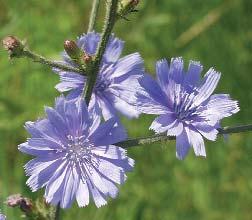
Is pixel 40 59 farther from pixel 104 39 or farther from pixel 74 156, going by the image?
pixel 74 156

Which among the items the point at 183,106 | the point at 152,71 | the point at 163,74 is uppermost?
the point at 152,71

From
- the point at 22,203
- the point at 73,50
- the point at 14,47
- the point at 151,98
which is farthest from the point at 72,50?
the point at 22,203

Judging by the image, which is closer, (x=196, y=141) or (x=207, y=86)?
(x=196, y=141)

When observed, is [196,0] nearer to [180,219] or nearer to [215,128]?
[180,219]

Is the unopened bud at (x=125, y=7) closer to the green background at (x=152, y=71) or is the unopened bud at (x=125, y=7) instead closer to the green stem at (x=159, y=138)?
the green stem at (x=159, y=138)

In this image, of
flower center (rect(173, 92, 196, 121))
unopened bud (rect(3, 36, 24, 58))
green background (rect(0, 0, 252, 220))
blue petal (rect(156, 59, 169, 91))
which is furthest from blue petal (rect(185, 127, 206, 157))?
green background (rect(0, 0, 252, 220))

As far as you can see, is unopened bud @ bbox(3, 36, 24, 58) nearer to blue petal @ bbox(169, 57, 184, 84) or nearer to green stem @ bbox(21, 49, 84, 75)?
green stem @ bbox(21, 49, 84, 75)

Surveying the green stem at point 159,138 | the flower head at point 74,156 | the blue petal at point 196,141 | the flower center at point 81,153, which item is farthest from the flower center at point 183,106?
the flower center at point 81,153


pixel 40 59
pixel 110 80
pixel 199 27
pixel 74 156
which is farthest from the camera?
pixel 199 27
